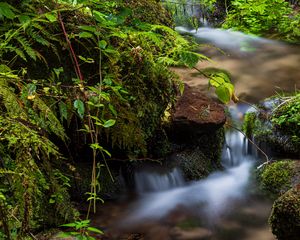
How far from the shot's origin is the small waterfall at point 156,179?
4.05 meters

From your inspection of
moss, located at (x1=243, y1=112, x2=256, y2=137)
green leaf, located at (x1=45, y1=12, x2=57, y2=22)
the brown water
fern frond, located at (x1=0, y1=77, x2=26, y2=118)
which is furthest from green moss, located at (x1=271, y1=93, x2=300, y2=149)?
fern frond, located at (x1=0, y1=77, x2=26, y2=118)

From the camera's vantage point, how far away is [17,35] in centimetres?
249

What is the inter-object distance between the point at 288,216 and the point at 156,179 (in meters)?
1.63

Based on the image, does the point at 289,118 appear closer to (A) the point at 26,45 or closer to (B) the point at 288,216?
(B) the point at 288,216

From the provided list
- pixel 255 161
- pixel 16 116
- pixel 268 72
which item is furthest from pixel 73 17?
pixel 268 72

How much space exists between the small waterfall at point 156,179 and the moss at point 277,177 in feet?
3.55

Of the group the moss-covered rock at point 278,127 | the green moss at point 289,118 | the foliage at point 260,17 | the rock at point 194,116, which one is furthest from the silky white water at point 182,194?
the foliage at point 260,17

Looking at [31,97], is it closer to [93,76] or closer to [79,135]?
[93,76]

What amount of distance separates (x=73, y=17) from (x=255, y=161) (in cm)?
347

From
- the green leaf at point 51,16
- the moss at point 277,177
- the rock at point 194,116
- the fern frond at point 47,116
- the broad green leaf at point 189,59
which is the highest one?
the green leaf at point 51,16

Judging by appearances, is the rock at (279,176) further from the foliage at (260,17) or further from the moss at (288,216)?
the foliage at (260,17)

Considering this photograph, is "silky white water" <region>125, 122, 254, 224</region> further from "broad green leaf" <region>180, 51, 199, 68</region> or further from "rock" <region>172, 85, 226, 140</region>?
"broad green leaf" <region>180, 51, 199, 68</region>

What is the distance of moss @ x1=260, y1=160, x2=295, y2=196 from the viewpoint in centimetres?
438

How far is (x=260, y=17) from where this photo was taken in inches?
427
